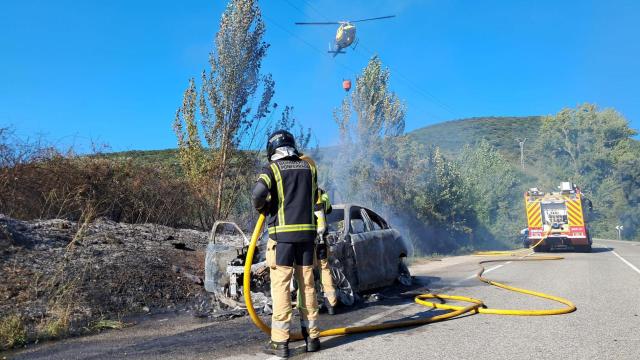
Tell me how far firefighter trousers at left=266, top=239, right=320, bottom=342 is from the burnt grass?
2.80 meters

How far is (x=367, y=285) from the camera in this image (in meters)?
7.28

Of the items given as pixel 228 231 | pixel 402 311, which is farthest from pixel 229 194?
pixel 402 311

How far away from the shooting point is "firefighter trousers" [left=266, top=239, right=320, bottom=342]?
4.22 m

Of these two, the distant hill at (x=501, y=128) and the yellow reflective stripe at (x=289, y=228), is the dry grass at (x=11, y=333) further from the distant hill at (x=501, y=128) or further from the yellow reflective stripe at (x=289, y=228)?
the distant hill at (x=501, y=128)

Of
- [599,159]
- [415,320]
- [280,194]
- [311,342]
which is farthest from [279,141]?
[599,159]

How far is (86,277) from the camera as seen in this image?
7375 millimetres

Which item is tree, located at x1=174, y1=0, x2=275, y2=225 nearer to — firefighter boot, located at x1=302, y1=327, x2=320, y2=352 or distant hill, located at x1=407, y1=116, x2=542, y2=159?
firefighter boot, located at x1=302, y1=327, x2=320, y2=352

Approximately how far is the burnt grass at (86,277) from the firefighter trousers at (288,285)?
110 inches

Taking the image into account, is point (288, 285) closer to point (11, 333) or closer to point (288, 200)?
point (288, 200)

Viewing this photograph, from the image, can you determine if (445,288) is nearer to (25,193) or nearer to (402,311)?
(402,311)

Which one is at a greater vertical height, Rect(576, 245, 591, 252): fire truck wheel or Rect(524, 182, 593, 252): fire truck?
Rect(524, 182, 593, 252): fire truck

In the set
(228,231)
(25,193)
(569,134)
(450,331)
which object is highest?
(569,134)

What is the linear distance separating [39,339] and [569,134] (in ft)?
213

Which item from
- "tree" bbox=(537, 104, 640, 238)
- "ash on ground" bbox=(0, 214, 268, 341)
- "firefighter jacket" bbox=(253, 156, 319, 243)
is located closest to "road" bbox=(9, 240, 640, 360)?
"ash on ground" bbox=(0, 214, 268, 341)
